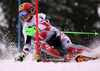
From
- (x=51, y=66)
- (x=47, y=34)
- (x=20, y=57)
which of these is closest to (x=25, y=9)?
(x=47, y=34)

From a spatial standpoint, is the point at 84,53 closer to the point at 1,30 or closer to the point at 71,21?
the point at 71,21

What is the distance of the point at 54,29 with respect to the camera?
16.0ft

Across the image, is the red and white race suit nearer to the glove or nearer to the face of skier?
the face of skier

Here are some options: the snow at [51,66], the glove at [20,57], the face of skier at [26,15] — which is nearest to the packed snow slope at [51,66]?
the snow at [51,66]

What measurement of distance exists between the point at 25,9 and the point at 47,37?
494 millimetres

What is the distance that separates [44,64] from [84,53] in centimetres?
67

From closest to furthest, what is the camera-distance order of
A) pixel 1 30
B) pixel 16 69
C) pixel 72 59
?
pixel 16 69
pixel 72 59
pixel 1 30

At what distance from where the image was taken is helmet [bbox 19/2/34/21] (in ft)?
15.9

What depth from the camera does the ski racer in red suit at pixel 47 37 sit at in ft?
15.7

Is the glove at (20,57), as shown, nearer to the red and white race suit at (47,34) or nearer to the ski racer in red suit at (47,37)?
the ski racer in red suit at (47,37)

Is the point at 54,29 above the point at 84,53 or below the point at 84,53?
above

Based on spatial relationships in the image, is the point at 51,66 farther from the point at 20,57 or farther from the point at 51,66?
the point at 20,57

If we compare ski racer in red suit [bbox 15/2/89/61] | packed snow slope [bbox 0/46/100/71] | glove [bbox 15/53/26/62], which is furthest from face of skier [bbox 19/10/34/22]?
packed snow slope [bbox 0/46/100/71]

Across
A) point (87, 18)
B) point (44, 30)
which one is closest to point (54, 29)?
point (44, 30)
